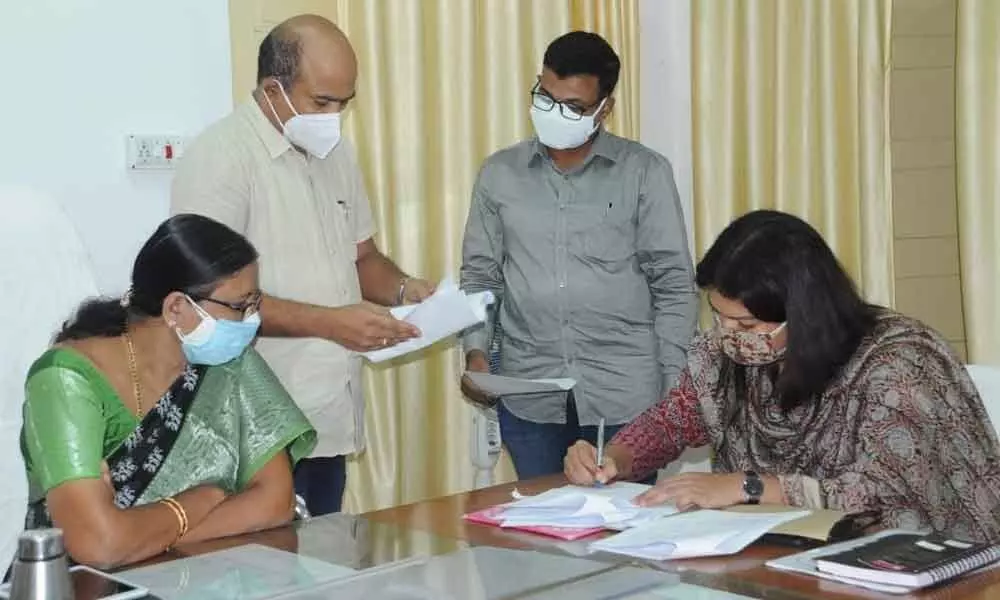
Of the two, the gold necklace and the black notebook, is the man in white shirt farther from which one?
the black notebook

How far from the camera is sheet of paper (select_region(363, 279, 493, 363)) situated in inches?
103

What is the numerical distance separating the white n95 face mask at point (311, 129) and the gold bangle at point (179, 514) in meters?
1.05

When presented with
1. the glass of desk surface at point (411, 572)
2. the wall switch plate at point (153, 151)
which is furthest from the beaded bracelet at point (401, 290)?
the glass of desk surface at point (411, 572)

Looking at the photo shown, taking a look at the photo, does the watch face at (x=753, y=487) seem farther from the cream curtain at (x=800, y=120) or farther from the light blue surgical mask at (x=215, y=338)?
the cream curtain at (x=800, y=120)

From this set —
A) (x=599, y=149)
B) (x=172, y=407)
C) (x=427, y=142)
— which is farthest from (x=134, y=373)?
(x=427, y=142)

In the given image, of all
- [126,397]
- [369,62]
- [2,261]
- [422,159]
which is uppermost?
[369,62]

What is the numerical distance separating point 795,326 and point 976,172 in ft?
4.17

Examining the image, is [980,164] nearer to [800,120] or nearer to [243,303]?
[800,120]

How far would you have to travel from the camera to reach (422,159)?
3.51 meters

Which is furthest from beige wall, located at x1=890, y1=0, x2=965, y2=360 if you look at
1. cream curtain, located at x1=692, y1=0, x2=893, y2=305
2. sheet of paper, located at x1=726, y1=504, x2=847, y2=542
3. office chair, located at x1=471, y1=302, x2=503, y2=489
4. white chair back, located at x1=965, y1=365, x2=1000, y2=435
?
sheet of paper, located at x1=726, y1=504, x2=847, y2=542

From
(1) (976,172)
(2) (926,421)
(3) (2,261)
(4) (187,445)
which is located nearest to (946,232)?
(1) (976,172)

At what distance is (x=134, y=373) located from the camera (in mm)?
2090

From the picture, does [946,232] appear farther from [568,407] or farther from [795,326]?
[795,326]

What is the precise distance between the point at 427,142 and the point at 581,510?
1.78 meters
